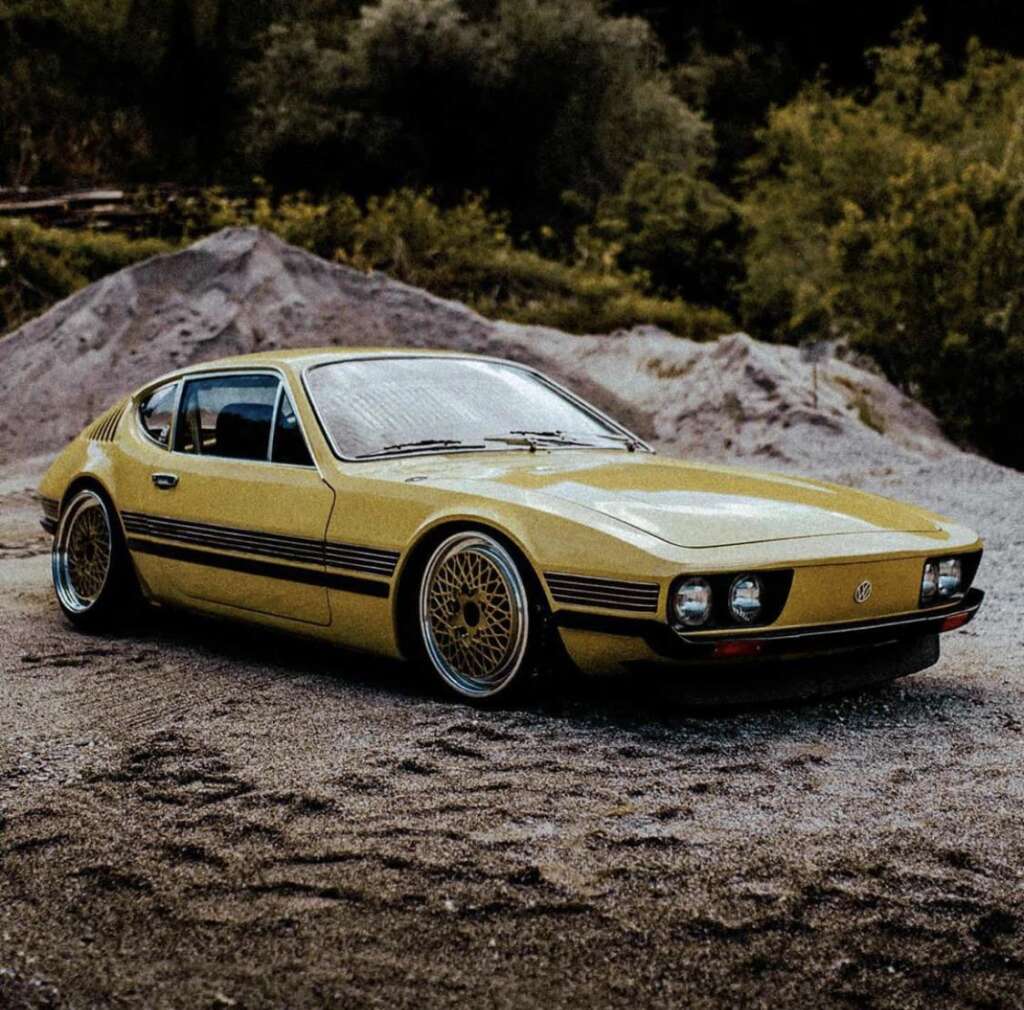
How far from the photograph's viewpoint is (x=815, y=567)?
13.8 feet

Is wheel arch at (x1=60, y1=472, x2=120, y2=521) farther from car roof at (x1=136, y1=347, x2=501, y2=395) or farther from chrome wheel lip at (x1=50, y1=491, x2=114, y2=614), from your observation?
car roof at (x1=136, y1=347, x2=501, y2=395)

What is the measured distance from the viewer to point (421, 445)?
5.12m

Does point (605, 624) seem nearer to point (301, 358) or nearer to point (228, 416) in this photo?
point (301, 358)

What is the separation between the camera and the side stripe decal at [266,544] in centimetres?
475

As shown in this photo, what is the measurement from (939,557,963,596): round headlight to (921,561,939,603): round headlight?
0.03 m

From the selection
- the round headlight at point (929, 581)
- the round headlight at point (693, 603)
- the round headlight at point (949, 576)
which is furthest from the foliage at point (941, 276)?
the round headlight at point (693, 603)

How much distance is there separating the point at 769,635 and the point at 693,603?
0.82 feet

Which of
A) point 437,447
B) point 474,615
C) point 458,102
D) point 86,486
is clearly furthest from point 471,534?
point 458,102

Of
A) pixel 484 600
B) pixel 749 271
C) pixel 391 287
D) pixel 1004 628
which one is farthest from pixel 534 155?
pixel 484 600

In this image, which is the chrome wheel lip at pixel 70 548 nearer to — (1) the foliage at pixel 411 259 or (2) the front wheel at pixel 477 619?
(2) the front wheel at pixel 477 619

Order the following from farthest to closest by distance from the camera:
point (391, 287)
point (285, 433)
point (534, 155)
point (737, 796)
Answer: point (534, 155) < point (391, 287) < point (285, 433) < point (737, 796)

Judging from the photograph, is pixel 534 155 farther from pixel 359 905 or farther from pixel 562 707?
pixel 359 905

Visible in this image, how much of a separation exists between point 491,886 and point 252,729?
1494 millimetres

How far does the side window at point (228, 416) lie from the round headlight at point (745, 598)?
202 centimetres
